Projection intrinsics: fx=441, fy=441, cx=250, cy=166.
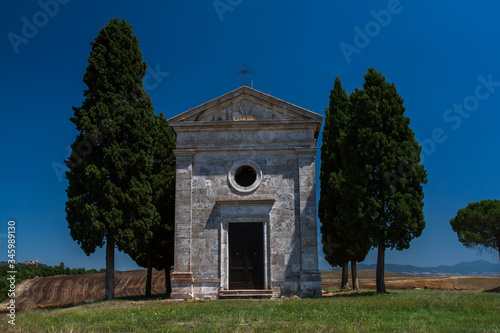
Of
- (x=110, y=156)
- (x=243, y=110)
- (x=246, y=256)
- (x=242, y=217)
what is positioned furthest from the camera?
(x=243, y=110)

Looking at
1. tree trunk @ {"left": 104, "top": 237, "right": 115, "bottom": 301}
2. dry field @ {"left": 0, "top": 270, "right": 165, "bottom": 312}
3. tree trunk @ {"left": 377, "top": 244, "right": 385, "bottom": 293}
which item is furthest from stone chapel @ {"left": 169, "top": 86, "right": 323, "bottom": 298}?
dry field @ {"left": 0, "top": 270, "right": 165, "bottom": 312}

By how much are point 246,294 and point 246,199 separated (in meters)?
3.81

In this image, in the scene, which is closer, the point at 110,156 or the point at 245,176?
the point at 110,156

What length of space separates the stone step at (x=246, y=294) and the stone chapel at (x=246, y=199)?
39 mm

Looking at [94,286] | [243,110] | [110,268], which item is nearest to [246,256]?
[110,268]

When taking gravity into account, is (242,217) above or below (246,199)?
below

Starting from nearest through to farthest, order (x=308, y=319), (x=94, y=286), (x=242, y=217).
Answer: (x=308, y=319)
(x=242, y=217)
(x=94, y=286)

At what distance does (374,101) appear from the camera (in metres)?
18.5

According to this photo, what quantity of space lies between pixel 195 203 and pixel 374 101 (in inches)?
342

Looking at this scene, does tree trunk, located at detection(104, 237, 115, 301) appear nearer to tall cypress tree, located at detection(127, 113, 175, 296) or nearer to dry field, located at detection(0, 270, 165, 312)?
tall cypress tree, located at detection(127, 113, 175, 296)

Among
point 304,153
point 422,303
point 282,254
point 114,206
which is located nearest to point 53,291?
point 114,206

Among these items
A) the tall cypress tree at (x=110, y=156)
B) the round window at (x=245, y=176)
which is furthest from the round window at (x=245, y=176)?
the tall cypress tree at (x=110, y=156)

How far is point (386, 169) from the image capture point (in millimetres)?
17594

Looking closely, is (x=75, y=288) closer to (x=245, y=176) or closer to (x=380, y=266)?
(x=245, y=176)
